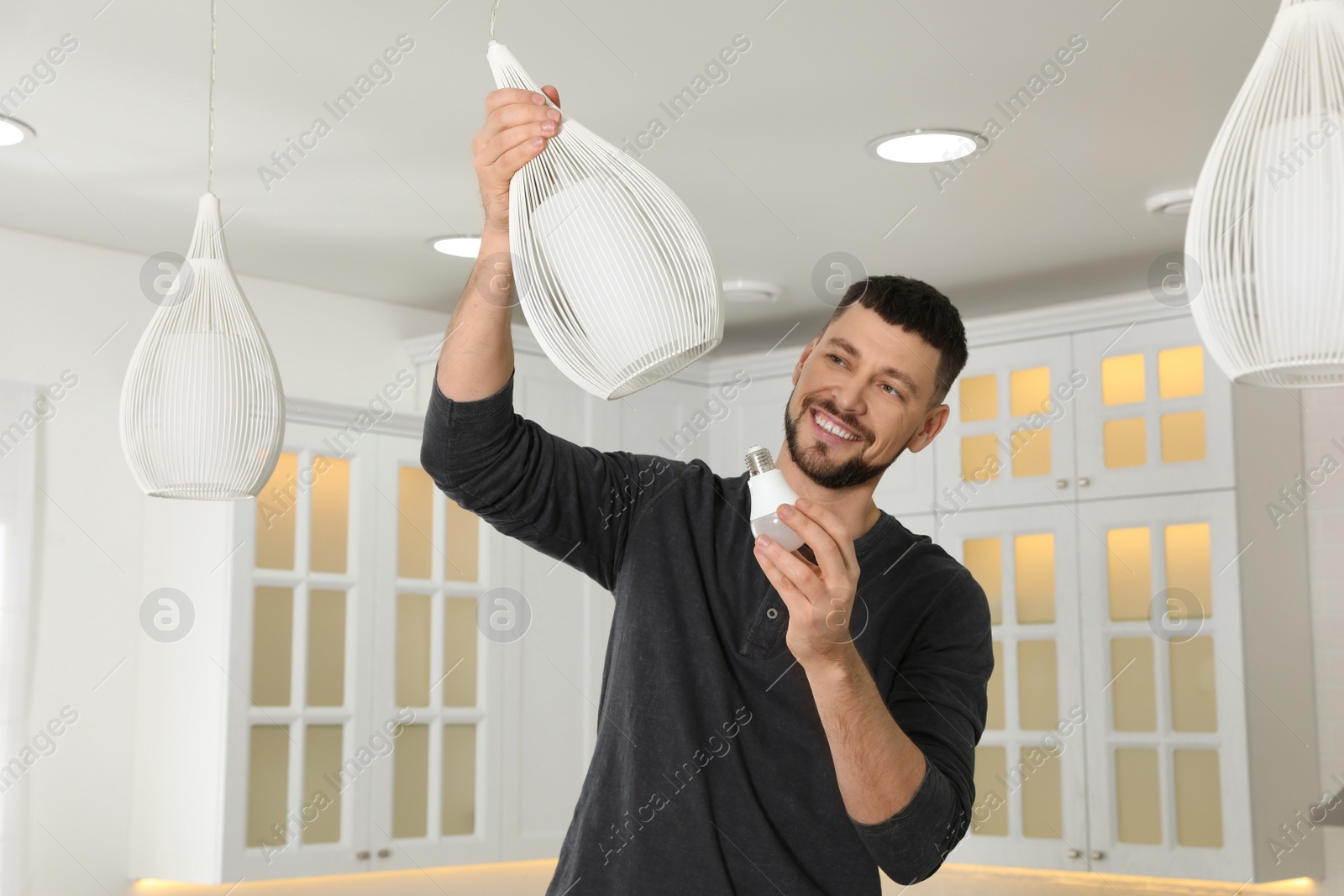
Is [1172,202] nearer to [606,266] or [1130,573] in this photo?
[1130,573]

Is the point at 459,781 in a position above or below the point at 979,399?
below

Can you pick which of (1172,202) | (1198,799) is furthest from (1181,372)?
(1198,799)

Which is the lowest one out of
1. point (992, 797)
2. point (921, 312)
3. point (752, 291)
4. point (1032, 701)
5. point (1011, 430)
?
point (992, 797)

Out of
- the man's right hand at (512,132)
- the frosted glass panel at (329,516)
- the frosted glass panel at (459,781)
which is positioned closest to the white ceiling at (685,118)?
the frosted glass panel at (329,516)

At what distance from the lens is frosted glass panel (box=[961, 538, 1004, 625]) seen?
300 centimetres

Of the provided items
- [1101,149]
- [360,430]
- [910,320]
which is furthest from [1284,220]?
[360,430]

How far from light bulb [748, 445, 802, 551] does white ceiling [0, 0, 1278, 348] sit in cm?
96

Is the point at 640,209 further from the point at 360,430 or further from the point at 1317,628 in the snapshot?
the point at 1317,628

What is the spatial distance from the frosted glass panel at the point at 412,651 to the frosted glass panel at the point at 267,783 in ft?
0.93

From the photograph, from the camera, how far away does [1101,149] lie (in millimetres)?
2248

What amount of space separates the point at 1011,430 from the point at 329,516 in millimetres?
1498

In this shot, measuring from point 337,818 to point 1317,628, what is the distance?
2077 millimetres

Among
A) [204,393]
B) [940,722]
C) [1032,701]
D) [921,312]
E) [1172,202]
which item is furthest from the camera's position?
[1032,701]

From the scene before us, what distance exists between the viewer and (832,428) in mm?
1263
